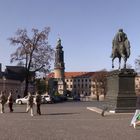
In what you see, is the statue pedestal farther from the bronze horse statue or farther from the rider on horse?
the rider on horse

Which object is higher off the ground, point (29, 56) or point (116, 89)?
point (29, 56)

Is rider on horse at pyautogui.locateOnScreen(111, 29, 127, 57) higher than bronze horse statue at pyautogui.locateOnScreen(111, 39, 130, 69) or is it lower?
higher

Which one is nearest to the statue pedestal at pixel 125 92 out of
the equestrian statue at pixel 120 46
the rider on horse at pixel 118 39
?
the equestrian statue at pixel 120 46

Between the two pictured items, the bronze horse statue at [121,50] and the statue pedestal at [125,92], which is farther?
the bronze horse statue at [121,50]

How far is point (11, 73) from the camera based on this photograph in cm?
14375

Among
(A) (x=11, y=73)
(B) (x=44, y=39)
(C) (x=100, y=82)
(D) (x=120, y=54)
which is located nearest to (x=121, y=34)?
(D) (x=120, y=54)

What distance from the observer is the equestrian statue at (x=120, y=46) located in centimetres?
3594

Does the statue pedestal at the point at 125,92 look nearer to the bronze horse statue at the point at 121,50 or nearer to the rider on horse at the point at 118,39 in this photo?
the bronze horse statue at the point at 121,50

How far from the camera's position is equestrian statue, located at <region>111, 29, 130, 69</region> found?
118 ft

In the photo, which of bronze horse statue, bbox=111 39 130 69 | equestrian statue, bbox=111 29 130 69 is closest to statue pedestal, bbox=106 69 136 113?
bronze horse statue, bbox=111 39 130 69

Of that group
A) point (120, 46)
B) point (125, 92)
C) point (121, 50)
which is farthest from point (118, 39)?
point (125, 92)

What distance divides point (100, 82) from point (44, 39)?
86861 millimetres

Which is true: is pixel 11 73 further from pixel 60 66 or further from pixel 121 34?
pixel 121 34

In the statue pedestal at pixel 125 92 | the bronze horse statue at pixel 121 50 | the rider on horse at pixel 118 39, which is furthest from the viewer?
the rider on horse at pixel 118 39
